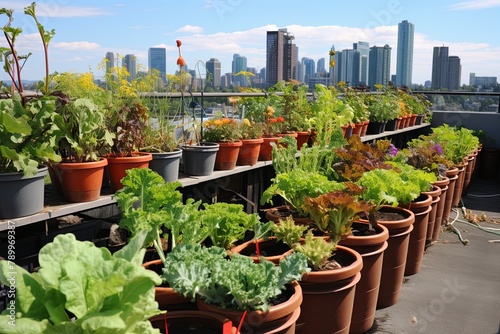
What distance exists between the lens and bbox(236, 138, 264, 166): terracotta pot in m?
3.81

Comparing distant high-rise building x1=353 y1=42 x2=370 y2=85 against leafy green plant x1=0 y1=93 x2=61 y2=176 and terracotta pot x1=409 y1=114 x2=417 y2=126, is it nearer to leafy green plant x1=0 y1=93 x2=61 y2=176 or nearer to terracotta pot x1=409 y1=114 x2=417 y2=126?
terracotta pot x1=409 y1=114 x2=417 y2=126

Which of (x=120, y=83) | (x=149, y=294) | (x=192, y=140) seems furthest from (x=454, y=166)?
(x=149, y=294)

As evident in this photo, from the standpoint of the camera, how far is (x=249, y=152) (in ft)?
12.7

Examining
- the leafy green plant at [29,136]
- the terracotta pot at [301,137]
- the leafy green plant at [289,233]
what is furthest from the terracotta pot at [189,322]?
the terracotta pot at [301,137]

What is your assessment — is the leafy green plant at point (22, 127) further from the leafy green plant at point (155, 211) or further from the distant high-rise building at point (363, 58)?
the distant high-rise building at point (363, 58)

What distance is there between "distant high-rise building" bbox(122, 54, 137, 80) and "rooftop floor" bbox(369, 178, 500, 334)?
2.16m

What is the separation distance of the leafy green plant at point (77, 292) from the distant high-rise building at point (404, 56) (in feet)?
26.8

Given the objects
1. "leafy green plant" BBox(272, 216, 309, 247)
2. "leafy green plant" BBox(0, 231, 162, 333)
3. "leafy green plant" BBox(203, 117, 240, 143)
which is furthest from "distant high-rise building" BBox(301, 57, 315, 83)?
"leafy green plant" BBox(0, 231, 162, 333)

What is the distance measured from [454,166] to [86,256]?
16.6 feet

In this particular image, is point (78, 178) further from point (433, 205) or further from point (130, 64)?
point (433, 205)

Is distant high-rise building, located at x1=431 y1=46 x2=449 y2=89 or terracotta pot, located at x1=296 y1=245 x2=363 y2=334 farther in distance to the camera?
distant high-rise building, located at x1=431 y1=46 x2=449 y2=89

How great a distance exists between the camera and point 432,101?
9477mm

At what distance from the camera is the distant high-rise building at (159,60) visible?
11.1ft

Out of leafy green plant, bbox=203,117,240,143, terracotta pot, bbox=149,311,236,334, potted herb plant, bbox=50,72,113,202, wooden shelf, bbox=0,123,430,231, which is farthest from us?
leafy green plant, bbox=203,117,240,143
